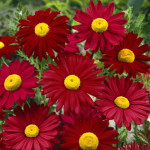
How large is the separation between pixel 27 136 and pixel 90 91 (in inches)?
5.3

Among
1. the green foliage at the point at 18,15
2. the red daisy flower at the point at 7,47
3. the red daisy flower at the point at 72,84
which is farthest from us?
the green foliage at the point at 18,15

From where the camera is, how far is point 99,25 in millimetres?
453

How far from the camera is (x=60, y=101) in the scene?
0.41 meters

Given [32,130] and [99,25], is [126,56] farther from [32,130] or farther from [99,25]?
[32,130]

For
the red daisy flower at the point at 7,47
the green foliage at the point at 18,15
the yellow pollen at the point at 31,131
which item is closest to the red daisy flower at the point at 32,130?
the yellow pollen at the point at 31,131

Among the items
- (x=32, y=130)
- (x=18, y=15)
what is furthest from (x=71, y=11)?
(x=32, y=130)

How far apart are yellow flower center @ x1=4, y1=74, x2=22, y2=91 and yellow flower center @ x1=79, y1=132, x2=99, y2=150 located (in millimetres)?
136

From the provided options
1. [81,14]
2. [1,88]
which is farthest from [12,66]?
[81,14]

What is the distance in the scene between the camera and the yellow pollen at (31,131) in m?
0.46

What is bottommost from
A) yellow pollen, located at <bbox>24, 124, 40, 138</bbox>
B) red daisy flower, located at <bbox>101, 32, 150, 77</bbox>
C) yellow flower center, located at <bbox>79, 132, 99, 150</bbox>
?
yellow flower center, located at <bbox>79, 132, 99, 150</bbox>

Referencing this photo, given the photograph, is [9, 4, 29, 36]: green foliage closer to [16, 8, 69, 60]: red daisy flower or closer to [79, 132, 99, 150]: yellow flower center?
[16, 8, 69, 60]: red daisy flower

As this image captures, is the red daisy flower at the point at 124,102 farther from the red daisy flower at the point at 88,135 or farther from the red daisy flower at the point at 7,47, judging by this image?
the red daisy flower at the point at 7,47

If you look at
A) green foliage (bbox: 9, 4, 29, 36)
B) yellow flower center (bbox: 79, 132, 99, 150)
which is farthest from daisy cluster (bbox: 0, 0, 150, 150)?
green foliage (bbox: 9, 4, 29, 36)

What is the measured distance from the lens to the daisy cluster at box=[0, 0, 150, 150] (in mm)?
427
